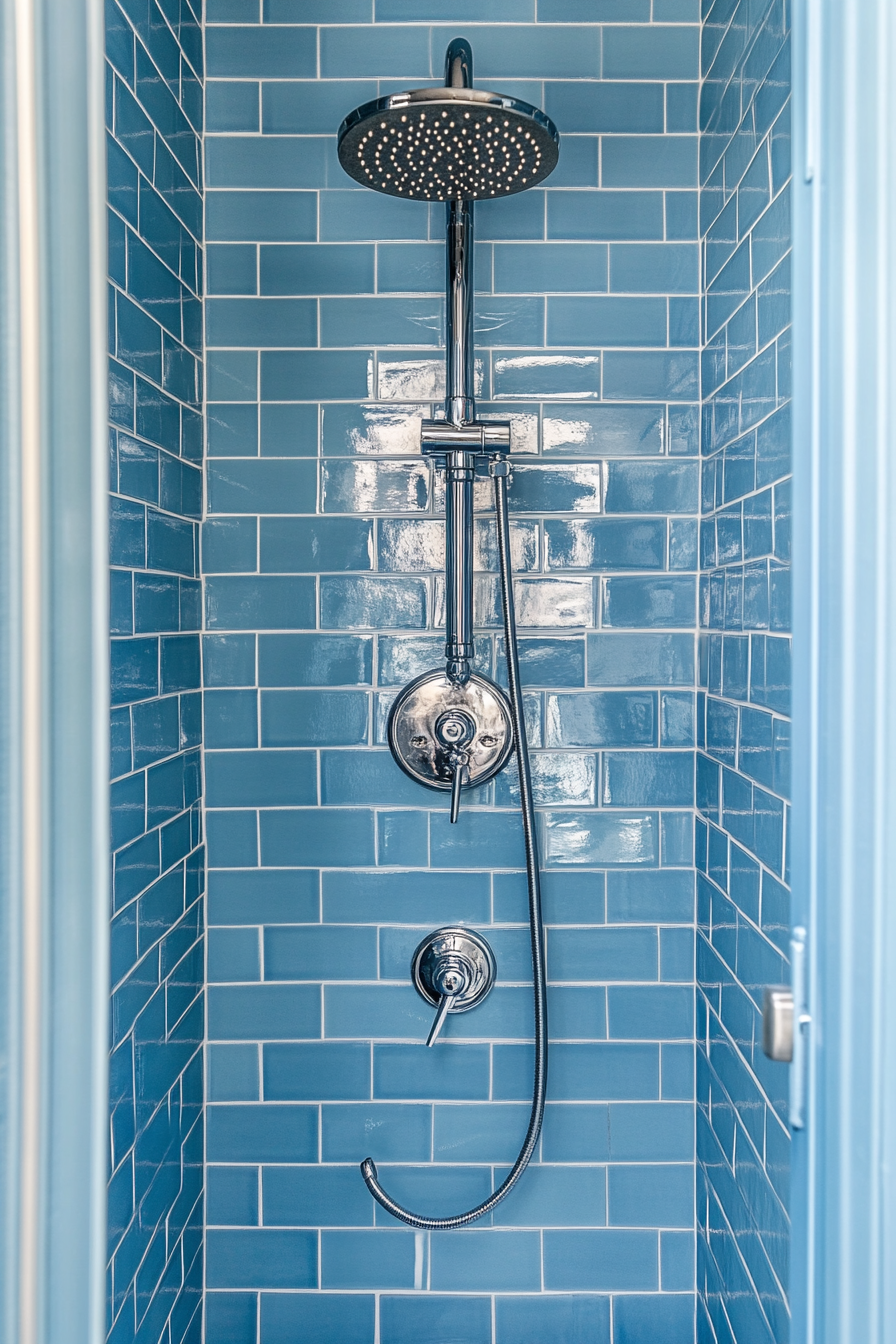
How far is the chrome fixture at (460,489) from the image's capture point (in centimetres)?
91

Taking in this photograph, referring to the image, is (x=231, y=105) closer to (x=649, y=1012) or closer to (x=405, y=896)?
(x=405, y=896)

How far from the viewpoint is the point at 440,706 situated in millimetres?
1237

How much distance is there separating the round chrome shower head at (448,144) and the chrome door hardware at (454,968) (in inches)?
37.3

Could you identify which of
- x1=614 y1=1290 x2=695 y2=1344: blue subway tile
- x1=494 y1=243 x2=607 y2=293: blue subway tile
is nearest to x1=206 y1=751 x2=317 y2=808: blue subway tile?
x1=494 y1=243 x2=607 y2=293: blue subway tile

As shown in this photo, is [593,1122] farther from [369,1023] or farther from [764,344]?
[764,344]

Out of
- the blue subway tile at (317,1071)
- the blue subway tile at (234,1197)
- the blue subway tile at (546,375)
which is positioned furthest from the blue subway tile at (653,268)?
the blue subway tile at (234,1197)

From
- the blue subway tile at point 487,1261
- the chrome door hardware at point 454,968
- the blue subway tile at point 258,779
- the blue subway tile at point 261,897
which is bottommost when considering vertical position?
the blue subway tile at point 487,1261

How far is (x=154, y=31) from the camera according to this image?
105cm

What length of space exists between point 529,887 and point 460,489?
1.70ft

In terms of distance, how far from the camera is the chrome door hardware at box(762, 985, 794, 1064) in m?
0.61
